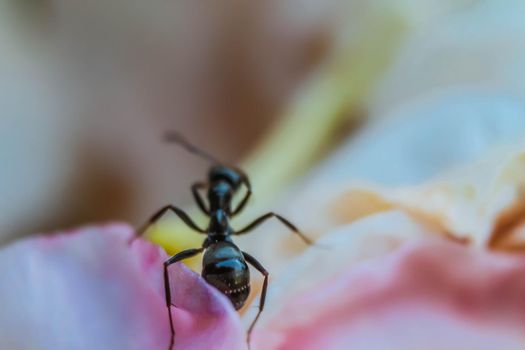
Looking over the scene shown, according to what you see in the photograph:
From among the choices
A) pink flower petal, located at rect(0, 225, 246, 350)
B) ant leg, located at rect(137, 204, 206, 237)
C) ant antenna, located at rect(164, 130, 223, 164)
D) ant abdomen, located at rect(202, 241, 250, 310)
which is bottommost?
pink flower petal, located at rect(0, 225, 246, 350)

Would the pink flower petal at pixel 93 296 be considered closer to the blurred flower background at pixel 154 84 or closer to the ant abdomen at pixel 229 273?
the ant abdomen at pixel 229 273

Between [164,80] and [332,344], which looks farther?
[164,80]

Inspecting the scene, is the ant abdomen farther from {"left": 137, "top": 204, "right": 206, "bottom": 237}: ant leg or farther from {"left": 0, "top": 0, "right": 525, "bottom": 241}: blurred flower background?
{"left": 0, "top": 0, "right": 525, "bottom": 241}: blurred flower background

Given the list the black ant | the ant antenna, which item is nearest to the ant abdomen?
the black ant

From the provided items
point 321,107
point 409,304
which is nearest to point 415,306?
point 409,304

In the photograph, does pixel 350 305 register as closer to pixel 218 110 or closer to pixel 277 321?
pixel 277 321

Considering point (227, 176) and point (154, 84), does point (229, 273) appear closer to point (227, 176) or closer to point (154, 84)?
point (227, 176)

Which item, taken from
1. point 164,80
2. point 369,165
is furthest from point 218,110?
point 369,165
